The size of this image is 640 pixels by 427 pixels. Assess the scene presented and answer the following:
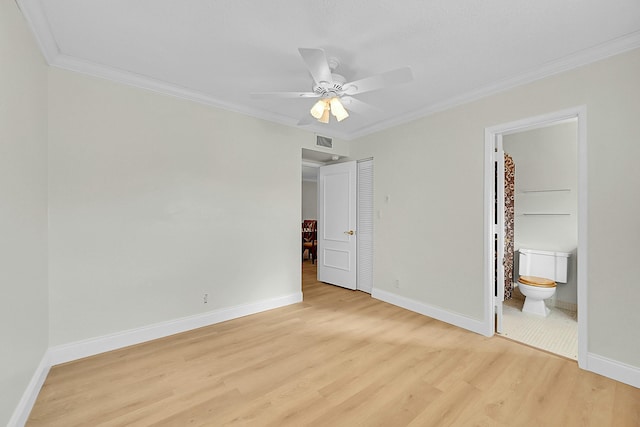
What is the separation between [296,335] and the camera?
2.79m

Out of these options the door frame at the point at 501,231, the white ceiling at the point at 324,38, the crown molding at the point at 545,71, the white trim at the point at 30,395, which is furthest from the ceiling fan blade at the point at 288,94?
the white trim at the point at 30,395

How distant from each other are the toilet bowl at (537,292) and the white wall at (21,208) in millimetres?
4759

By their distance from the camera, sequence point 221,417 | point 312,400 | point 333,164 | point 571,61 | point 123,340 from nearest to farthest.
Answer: point 221,417 → point 312,400 → point 571,61 → point 123,340 → point 333,164

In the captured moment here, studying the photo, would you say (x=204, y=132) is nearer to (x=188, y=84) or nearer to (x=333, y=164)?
(x=188, y=84)

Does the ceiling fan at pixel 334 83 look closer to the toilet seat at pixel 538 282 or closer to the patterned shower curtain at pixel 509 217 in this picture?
the patterned shower curtain at pixel 509 217

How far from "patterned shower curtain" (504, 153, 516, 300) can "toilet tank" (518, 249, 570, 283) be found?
0.16 meters

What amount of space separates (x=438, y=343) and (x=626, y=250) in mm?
1657

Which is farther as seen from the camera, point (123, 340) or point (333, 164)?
point (333, 164)

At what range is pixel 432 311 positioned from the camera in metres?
3.24

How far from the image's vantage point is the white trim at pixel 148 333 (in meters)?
2.27

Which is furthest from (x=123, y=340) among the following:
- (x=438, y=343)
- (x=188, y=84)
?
(x=438, y=343)

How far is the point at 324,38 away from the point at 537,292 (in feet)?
12.4

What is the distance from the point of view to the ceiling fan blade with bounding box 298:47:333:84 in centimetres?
166

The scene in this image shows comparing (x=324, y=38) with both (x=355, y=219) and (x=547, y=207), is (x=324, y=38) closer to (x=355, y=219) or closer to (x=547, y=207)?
(x=355, y=219)
